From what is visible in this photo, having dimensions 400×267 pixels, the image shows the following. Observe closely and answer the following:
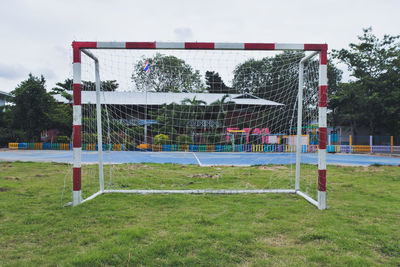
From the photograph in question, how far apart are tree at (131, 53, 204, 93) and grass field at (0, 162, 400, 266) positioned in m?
3.60

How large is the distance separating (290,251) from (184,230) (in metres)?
1.37

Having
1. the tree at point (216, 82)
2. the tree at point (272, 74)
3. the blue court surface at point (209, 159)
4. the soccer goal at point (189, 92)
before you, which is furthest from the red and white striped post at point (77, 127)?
the blue court surface at point (209, 159)

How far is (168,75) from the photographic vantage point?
8141 millimetres

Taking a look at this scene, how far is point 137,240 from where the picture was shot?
3221 millimetres

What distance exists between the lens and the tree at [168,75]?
7.25 meters

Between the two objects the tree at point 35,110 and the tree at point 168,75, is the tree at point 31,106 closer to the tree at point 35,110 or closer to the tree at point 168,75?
the tree at point 35,110

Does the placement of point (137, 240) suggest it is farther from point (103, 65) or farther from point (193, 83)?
point (193, 83)

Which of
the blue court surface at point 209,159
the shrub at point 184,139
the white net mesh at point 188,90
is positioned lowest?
the blue court surface at point 209,159

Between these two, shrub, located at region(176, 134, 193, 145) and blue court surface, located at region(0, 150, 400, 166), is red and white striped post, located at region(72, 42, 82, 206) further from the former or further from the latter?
blue court surface, located at region(0, 150, 400, 166)

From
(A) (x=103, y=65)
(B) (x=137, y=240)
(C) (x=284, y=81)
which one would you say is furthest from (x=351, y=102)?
(B) (x=137, y=240)

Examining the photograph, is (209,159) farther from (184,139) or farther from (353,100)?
(353,100)

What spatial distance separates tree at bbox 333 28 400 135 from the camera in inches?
920

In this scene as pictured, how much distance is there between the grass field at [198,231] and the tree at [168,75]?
11.8 feet

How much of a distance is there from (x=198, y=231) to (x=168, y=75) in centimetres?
566
